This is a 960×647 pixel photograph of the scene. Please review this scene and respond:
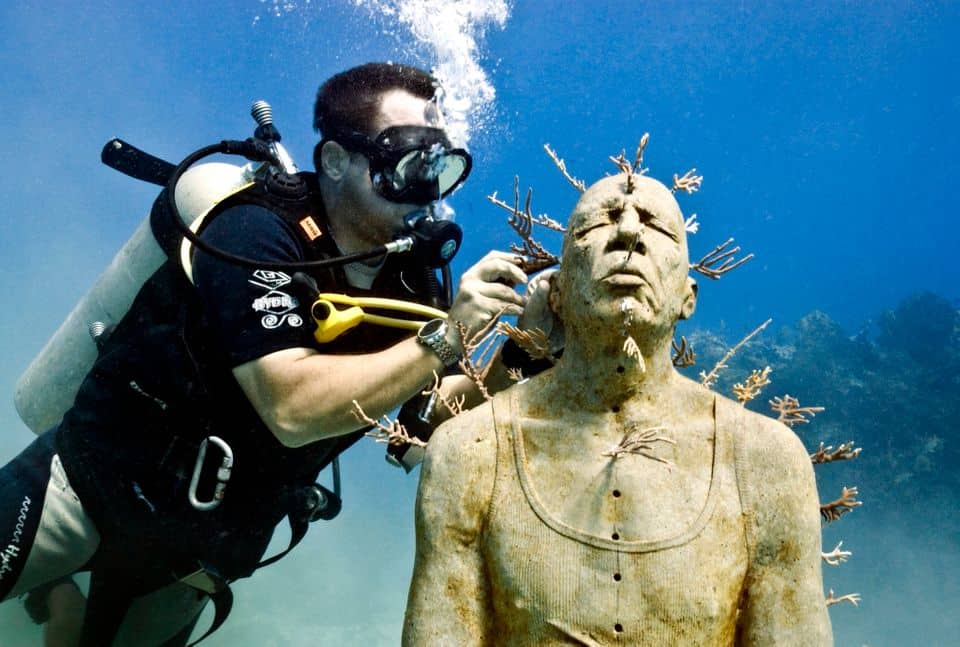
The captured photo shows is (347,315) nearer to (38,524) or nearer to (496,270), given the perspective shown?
(496,270)

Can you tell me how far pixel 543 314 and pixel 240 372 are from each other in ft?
4.86

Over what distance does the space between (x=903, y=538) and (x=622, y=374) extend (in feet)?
84.7

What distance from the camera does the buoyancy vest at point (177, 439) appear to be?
11.6ft

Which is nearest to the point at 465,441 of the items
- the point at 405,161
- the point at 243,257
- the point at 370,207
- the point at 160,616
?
the point at 243,257

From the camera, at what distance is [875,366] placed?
1134 inches

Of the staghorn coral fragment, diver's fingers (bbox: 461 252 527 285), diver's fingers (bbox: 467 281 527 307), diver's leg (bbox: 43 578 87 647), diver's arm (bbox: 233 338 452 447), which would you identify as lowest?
diver's leg (bbox: 43 578 87 647)

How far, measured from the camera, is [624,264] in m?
2.04

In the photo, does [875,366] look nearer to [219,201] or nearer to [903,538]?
[903,538]

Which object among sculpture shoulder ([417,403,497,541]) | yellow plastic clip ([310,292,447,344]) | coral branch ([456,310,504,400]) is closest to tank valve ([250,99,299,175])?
yellow plastic clip ([310,292,447,344])

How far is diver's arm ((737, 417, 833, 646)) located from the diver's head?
2.35 m

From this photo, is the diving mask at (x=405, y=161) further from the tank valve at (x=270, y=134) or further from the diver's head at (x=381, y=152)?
the tank valve at (x=270, y=134)

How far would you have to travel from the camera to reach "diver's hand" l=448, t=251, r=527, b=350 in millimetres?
2566

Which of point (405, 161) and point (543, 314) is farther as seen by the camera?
point (405, 161)

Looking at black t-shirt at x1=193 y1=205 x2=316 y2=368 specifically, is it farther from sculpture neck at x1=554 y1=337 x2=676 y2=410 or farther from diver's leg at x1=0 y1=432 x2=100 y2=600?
diver's leg at x1=0 y1=432 x2=100 y2=600
